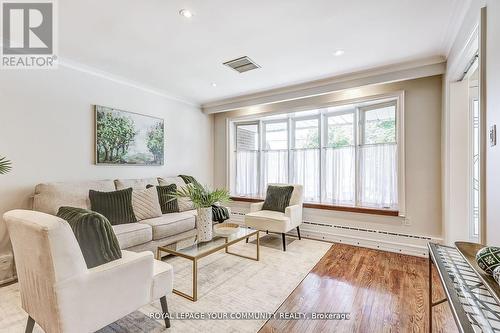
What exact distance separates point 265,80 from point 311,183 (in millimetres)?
1965

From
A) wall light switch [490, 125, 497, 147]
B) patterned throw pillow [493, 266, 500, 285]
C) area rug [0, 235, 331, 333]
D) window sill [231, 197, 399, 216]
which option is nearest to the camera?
patterned throw pillow [493, 266, 500, 285]

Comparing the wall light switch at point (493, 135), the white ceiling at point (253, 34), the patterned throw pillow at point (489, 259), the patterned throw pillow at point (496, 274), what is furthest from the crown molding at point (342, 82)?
the patterned throw pillow at point (496, 274)

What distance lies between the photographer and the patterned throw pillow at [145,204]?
3121 mm

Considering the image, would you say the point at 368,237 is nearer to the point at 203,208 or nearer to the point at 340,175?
the point at 340,175

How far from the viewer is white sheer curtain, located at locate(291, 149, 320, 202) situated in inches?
168

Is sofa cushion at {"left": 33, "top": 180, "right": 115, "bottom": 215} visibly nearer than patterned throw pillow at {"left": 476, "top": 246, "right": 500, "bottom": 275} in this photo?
No

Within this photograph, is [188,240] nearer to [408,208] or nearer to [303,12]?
[303,12]

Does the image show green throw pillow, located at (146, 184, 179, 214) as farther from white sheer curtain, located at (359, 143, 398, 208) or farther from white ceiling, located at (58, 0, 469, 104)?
white sheer curtain, located at (359, 143, 398, 208)

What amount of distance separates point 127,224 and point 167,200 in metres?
0.73

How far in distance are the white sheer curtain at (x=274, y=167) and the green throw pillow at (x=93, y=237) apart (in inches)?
134

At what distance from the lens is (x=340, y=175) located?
4.00 m

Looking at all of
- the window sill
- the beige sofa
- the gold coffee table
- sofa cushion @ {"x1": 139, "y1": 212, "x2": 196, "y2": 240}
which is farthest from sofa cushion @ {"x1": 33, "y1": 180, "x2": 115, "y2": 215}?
the window sill

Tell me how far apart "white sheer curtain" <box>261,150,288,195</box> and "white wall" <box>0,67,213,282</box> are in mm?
2113

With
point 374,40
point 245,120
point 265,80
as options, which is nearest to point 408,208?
point 374,40
